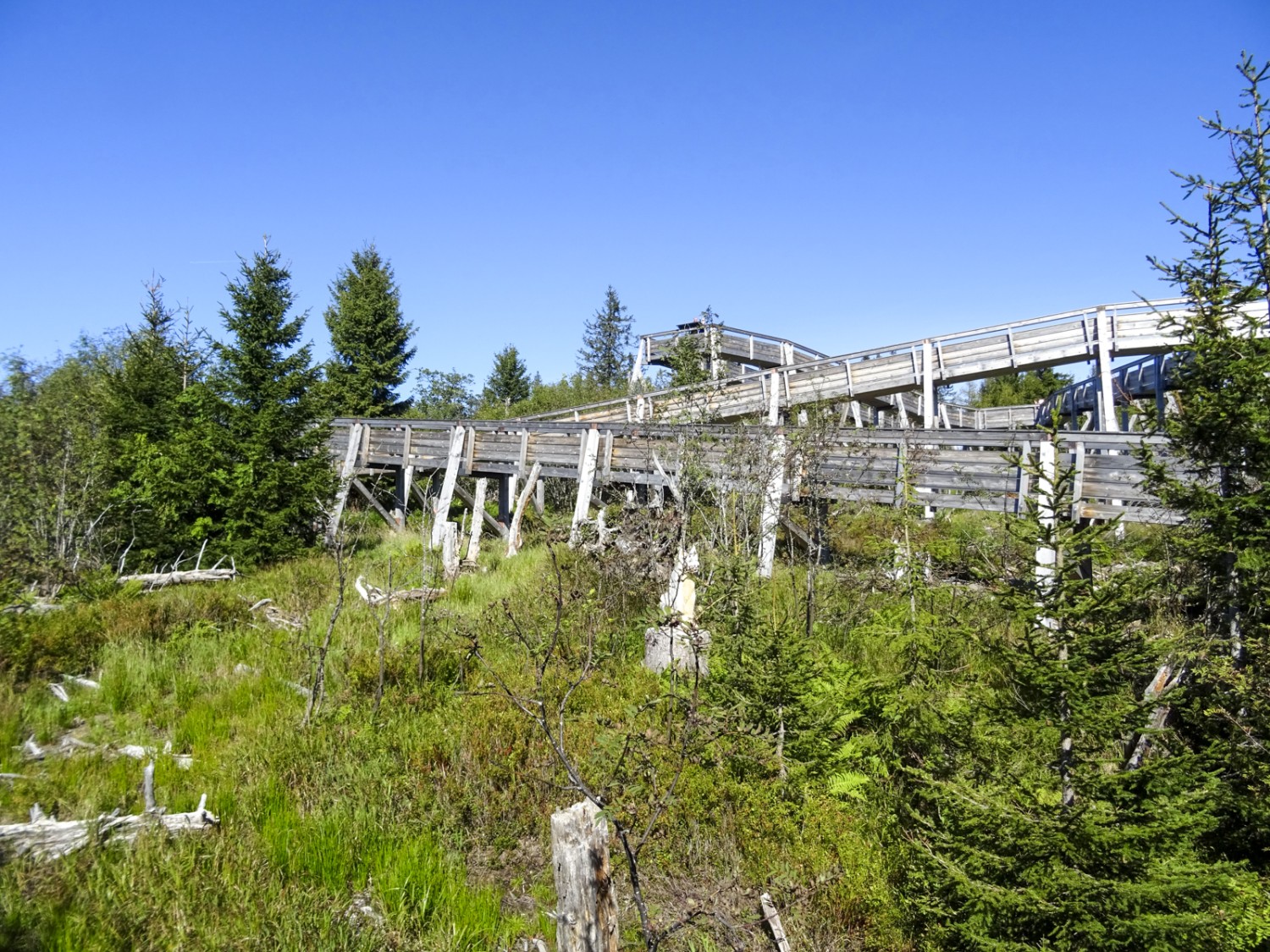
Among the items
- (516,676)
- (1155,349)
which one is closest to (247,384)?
(516,676)

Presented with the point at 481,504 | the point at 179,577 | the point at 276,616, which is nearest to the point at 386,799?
the point at 276,616

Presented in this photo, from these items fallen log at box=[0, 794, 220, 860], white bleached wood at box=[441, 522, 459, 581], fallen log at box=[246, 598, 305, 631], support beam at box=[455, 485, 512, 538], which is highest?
support beam at box=[455, 485, 512, 538]

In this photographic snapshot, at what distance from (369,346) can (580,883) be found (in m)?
29.2

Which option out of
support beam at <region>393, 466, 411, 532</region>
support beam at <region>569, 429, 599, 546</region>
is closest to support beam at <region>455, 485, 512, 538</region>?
support beam at <region>393, 466, 411, 532</region>

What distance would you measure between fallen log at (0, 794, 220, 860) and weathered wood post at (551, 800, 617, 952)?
8.79 ft

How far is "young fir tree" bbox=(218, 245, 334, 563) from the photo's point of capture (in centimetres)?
1265

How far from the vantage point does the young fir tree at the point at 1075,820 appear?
9.39 ft

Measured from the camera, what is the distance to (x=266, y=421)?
12859mm

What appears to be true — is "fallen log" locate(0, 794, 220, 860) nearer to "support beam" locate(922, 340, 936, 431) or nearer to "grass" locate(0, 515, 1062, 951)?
"grass" locate(0, 515, 1062, 951)

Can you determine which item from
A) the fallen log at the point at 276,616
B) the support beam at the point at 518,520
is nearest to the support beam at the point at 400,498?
the support beam at the point at 518,520

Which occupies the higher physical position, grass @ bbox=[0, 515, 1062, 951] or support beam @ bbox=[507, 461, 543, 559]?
support beam @ bbox=[507, 461, 543, 559]

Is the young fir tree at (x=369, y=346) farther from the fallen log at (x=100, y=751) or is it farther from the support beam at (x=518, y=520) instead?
the fallen log at (x=100, y=751)

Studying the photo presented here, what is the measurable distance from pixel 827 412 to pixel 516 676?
5.23m

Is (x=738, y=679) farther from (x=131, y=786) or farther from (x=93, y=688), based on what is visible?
(x=93, y=688)
